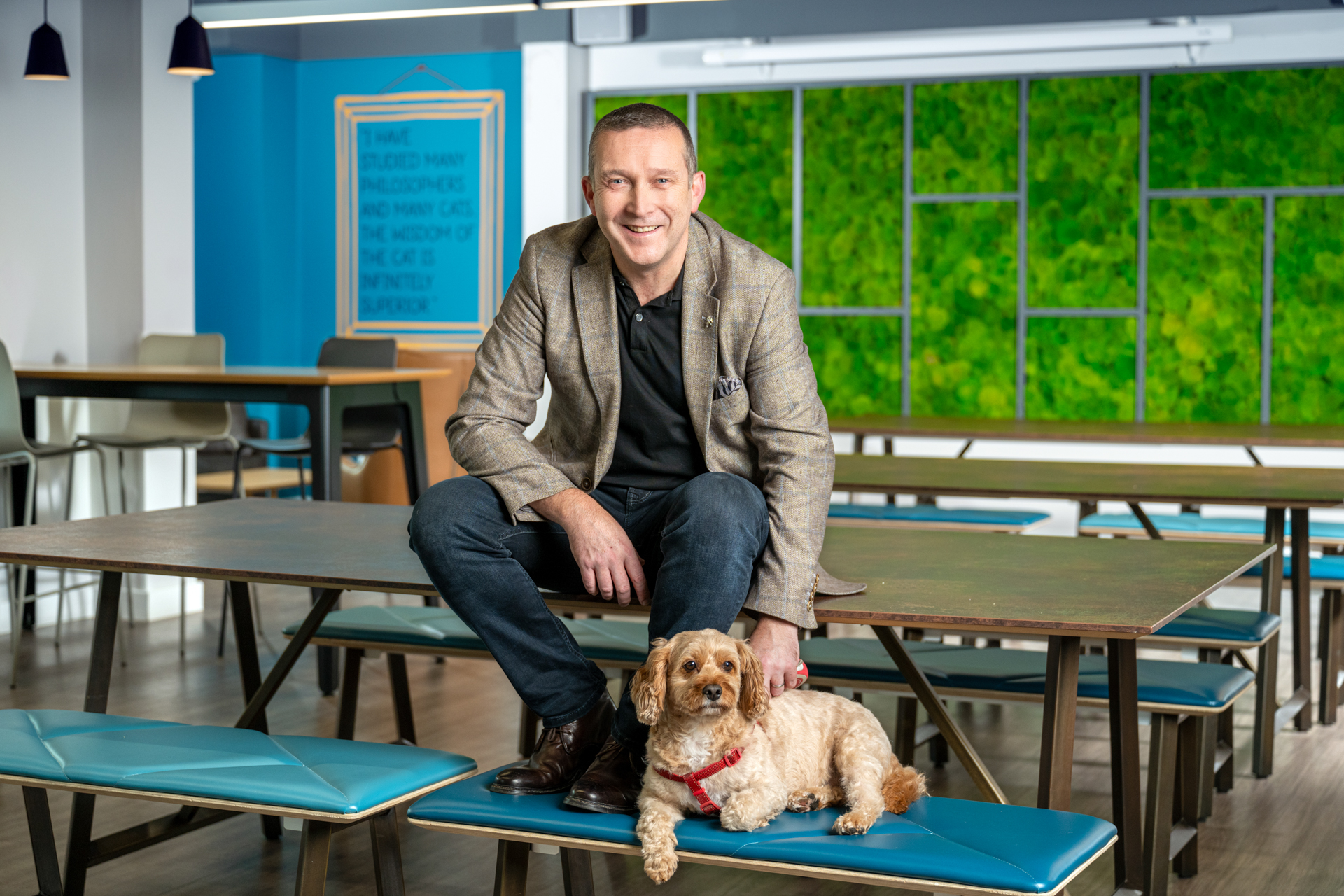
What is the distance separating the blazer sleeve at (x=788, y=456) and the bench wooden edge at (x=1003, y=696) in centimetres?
61

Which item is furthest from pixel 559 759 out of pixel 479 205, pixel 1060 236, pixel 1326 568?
pixel 479 205

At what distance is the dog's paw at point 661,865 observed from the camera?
66.1 inches

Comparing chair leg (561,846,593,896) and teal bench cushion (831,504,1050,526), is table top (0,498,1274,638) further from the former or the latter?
teal bench cushion (831,504,1050,526)

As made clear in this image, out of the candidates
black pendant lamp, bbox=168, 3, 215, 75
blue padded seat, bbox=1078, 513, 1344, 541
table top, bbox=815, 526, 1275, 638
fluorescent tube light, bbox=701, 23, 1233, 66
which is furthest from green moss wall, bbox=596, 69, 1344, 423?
table top, bbox=815, 526, 1275, 638

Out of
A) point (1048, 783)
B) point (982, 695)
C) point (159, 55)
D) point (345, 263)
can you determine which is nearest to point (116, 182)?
point (159, 55)

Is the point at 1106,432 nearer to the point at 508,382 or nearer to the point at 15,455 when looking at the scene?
the point at 508,382

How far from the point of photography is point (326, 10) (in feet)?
21.8

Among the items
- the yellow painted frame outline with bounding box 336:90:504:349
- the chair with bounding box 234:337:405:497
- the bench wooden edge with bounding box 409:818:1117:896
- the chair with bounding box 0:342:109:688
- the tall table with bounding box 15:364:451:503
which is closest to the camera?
the bench wooden edge with bounding box 409:818:1117:896

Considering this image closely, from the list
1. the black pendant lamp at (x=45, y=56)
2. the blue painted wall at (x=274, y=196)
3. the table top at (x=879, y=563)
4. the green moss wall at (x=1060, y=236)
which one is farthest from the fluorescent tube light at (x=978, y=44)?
the table top at (x=879, y=563)

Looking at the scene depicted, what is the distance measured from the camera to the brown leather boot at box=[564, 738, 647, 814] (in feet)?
6.07

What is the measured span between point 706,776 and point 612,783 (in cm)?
17

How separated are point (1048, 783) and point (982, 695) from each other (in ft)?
1.92

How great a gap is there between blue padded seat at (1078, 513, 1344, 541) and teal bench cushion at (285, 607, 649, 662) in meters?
2.03

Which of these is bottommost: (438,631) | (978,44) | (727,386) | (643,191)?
(438,631)
